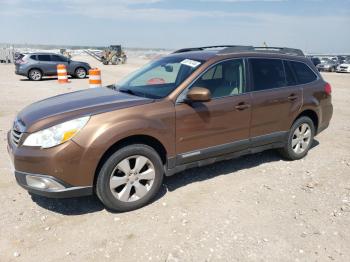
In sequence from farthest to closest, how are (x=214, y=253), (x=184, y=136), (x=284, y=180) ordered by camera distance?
1. (x=284, y=180)
2. (x=184, y=136)
3. (x=214, y=253)

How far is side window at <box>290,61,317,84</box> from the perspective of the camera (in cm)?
540

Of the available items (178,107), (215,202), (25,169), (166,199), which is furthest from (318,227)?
(25,169)

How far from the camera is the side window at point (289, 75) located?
17.2 feet

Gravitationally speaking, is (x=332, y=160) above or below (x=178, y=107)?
below

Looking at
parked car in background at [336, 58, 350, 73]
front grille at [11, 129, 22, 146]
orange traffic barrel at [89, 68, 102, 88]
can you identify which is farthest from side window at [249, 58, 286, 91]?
parked car in background at [336, 58, 350, 73]

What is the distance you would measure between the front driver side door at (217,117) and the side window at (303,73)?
3.91 ft

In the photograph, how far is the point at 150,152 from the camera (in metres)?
3.87

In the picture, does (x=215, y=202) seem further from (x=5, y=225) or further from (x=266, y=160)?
(x=5, y=225)

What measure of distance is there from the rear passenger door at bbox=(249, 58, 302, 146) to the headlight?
7.86 feet

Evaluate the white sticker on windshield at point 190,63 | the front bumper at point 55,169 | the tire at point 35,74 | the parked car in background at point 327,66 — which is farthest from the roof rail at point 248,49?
the parked car in background at point 327,66

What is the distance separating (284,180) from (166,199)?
1.76m

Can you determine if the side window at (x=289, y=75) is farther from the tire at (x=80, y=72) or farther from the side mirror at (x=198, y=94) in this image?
the tire at (x=80, y=72)

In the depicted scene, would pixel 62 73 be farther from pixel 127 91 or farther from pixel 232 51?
pixel 232 51

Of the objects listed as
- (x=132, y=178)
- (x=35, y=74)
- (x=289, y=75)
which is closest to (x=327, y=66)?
(x=35, y=74)
